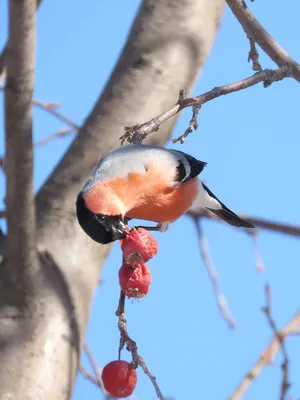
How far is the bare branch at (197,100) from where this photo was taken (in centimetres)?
175

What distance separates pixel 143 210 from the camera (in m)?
2.47

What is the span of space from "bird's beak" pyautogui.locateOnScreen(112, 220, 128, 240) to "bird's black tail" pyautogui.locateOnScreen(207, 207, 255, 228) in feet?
3.62

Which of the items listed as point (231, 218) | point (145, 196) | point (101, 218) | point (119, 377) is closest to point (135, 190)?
point (145, 196)

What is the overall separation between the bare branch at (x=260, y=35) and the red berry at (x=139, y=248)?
0.69m

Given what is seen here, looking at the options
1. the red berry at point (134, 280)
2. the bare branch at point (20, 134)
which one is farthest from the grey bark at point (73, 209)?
the red berry at point (134, 280)

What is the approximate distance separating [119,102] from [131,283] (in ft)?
4.19

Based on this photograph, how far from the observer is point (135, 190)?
2391mm

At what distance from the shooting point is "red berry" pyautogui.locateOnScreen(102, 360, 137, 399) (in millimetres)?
1817

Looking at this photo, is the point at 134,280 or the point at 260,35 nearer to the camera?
the point at 134,280

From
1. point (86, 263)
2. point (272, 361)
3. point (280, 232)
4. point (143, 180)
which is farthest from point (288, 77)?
point (272, 361)

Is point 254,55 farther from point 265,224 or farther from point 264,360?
point 264,360

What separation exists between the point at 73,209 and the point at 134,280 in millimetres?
889

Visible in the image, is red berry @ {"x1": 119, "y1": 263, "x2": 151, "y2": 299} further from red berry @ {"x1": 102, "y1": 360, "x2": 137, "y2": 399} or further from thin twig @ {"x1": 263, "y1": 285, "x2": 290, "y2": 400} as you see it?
thin twig @ {"x1": 263, "y1": 285, "x2": 290, "y2": 400}

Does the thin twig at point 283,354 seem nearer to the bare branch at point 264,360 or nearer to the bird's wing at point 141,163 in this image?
the bare branch at point 264,360
